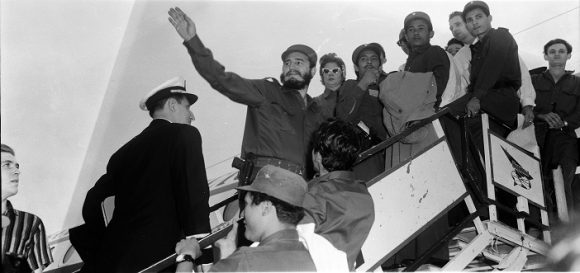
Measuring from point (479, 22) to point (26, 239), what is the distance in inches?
117

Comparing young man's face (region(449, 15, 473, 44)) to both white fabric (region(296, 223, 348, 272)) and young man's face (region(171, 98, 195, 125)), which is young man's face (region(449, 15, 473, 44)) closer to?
young man's face (region(171, 98, 195, 125))

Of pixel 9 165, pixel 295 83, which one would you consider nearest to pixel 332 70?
pixel 295 83

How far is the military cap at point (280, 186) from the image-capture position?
256cm

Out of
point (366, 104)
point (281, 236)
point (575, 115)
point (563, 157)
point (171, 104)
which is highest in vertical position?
point (171, 104)

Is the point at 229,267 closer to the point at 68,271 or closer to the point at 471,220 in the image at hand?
the point at 68,271

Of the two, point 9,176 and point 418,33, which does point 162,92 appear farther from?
point 418,33

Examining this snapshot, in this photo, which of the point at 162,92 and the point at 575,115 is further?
the point at 575,115

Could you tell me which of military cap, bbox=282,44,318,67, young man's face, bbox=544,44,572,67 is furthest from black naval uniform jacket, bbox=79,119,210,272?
young man's face, bbox=544,44,572,67

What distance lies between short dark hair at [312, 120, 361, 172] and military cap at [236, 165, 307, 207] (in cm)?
35

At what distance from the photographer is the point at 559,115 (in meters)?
5.11

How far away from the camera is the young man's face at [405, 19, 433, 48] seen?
4.66 meters

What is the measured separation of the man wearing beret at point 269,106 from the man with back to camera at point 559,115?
5.66ft

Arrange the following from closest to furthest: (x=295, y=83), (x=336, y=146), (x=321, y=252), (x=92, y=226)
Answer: (x=321, y=252) < (x=336, y=146) < (x=92, y=226) < (x=295, y=83)

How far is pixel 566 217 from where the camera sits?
4695 mm
